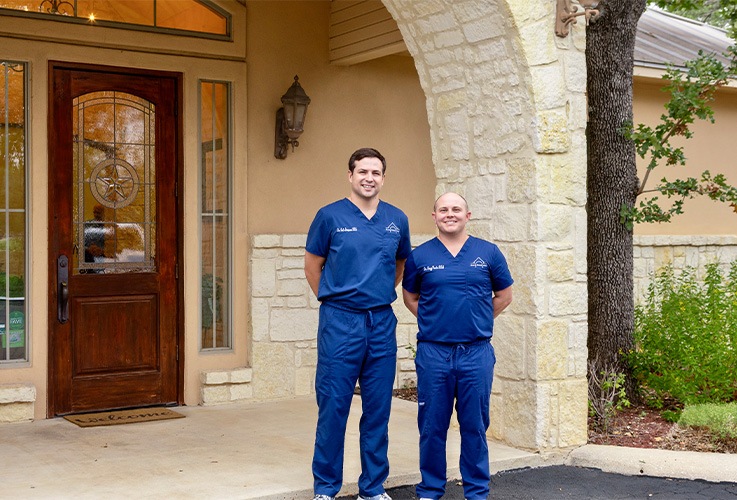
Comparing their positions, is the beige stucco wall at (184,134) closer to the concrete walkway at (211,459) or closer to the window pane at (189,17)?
the window pane at (189,17)

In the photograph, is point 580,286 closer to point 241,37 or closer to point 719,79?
point 719,79

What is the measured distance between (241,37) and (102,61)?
1.16 metres

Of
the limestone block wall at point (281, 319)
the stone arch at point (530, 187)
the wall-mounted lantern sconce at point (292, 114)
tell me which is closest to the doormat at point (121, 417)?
the limestone block wall at point (281, 319)

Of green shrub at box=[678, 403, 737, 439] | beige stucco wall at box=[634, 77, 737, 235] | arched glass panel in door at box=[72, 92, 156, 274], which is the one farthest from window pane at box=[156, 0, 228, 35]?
beige stucco wall at box=[634, 77, 737, 235]

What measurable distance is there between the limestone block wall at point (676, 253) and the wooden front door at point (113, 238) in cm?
477

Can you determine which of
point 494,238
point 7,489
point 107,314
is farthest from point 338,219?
point 107,314

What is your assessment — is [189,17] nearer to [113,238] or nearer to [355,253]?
[113,238]

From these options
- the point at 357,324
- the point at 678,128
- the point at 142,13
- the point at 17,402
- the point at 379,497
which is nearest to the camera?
the point at 357,324

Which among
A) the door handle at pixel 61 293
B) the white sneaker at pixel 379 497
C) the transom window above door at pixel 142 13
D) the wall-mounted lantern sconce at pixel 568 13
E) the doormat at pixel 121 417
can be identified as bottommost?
the doormat at pixel 121 417

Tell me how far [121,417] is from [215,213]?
1.74m

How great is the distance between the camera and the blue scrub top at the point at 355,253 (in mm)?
4680

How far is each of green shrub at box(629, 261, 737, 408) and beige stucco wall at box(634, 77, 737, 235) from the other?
9.21 ft

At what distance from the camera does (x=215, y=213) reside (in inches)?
301

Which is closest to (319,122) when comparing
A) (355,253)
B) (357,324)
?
(355,253)
